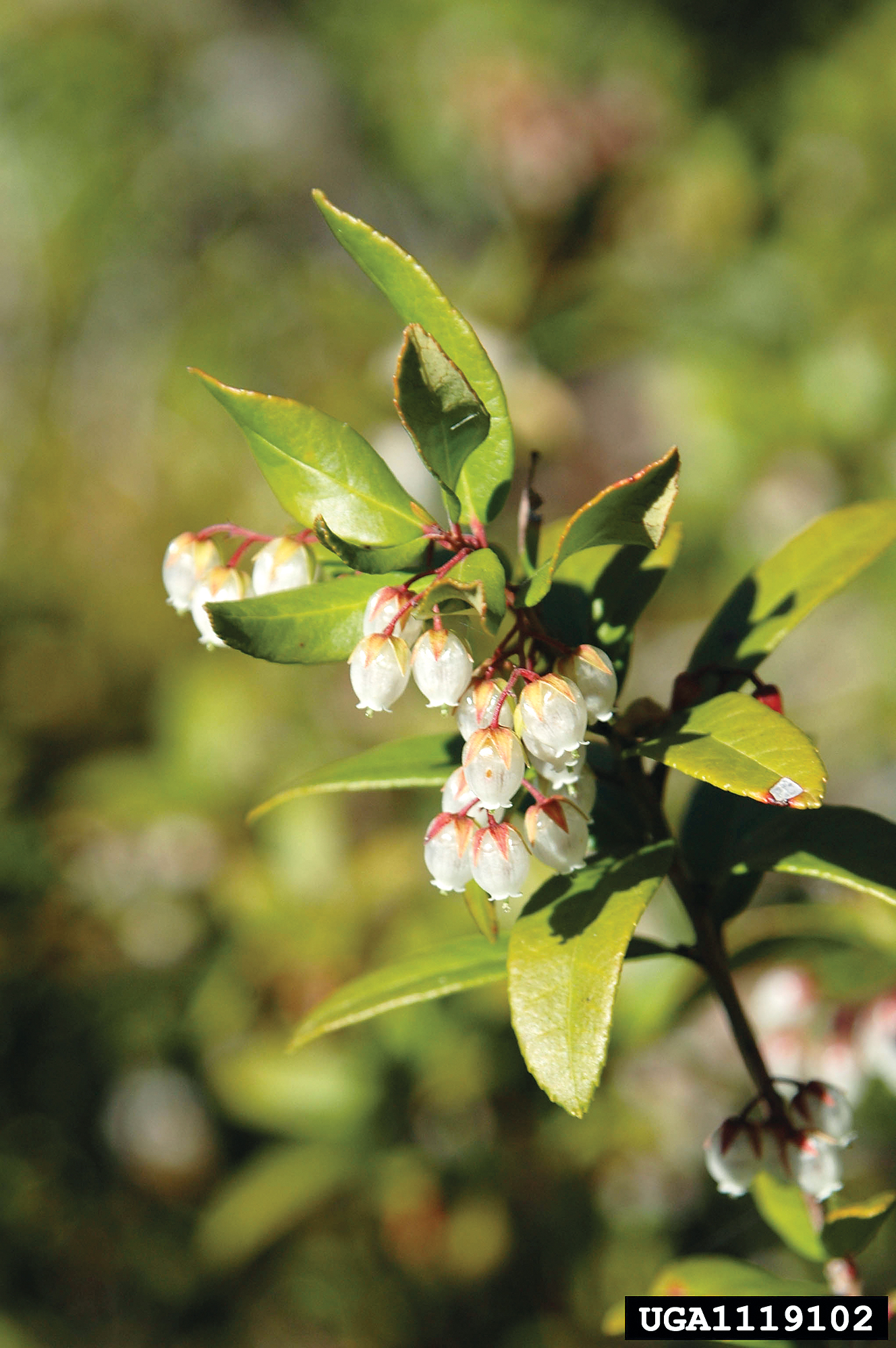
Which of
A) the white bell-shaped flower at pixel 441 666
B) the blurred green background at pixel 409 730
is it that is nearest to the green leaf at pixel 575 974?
the white bell-shaped flower at pixel 441 666

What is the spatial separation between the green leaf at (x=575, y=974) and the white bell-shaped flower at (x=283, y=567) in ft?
0.78

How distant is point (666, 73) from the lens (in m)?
4.21

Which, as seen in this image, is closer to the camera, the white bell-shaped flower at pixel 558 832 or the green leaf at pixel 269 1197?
the white bell-shaped flower at pixel 558 832

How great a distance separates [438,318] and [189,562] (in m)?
0.23

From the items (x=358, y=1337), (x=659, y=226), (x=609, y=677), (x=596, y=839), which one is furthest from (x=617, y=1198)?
(x=659, y=226)

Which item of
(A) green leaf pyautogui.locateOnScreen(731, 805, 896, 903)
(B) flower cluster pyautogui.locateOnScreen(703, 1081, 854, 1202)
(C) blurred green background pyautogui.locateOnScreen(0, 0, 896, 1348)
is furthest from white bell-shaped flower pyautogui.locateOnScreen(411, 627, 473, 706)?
(C) blurred green background pyautogui.locateOnScreen(0, 0, 896, 1348)

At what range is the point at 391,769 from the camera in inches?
24.3

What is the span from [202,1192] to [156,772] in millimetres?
777

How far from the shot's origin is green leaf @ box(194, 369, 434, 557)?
0.49m

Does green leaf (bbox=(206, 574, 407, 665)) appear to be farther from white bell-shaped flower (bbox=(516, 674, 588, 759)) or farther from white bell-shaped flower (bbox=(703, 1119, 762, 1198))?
white bell-shaped flower (bbox=(703, 1119, 762, 1198))

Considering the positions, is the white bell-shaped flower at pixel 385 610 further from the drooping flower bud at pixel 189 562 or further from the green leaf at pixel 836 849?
the green leaf at pixel 836 849

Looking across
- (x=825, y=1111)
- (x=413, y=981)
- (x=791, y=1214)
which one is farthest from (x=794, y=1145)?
(x=413, y=981)

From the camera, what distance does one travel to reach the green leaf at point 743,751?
45 centimetres

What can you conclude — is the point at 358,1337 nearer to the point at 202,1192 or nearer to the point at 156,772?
the point at 202,1192
